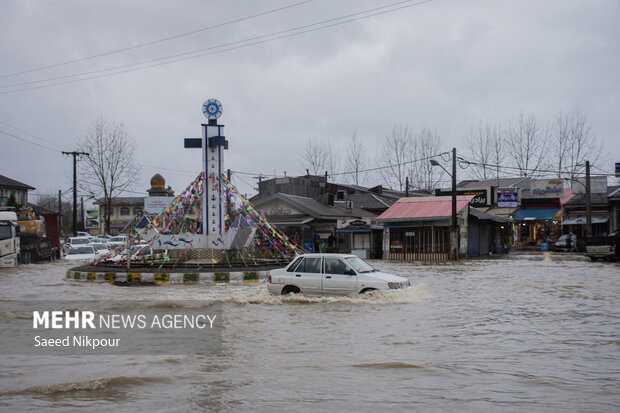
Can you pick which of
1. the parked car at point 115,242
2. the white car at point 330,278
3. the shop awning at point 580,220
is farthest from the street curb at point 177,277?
the shop awning at point 580,220

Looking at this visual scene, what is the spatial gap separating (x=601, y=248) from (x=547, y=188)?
21189mm

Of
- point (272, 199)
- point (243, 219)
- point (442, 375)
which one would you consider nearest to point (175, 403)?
point (442, 375)

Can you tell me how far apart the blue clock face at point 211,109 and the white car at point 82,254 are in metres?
13.3

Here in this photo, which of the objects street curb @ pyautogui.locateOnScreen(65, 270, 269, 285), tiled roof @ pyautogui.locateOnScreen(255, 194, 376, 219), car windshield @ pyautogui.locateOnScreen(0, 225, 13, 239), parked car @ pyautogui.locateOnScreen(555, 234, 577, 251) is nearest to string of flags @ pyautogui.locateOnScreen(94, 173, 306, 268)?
street curb @ pyautogui.locateOnScreen(65, 270, 269, 285)

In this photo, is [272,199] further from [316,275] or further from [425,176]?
[316,275]

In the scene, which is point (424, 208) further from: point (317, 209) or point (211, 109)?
point (211, 109)

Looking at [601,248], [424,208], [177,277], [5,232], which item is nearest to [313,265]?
[177,277]

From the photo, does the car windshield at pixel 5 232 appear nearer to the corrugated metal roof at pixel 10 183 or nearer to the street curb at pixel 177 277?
the street curb at pixel 177 277

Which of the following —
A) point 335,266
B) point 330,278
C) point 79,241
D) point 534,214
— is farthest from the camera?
point 534,214

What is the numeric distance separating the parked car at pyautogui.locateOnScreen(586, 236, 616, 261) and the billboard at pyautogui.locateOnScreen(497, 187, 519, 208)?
1932cm

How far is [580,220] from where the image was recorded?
4638cm

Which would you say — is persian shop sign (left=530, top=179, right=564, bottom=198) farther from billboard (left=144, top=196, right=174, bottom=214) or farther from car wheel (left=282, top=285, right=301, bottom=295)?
car wheel (left=282, top=285, right=301, bottom=295)

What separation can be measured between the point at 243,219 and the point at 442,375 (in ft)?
66.1

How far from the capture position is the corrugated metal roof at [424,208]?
36812mm
